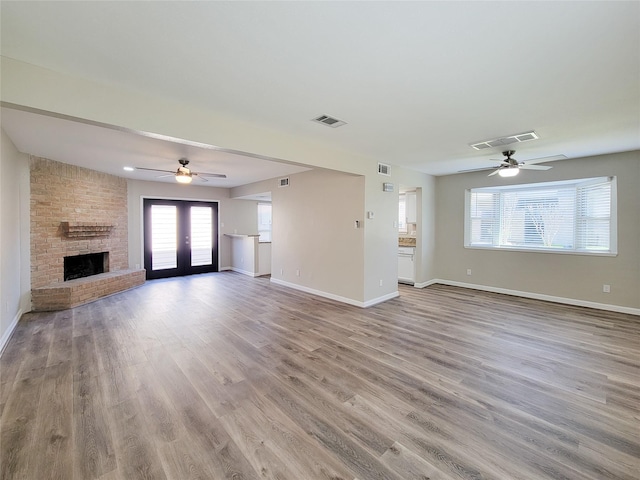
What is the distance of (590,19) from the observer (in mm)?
1558

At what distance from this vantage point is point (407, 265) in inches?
261

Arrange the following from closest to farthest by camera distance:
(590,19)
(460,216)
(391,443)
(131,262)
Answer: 1. (590,19)
2. (391,443)
3. (460,216)
4. (131,262)

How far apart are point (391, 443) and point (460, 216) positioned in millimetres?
5627

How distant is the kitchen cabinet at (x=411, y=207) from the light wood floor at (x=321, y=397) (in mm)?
2905

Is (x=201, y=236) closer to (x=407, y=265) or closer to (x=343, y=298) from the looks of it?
(x=343, y=298)

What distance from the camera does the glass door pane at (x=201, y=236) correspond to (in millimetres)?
8086

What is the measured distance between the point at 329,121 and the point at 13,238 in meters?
4.68

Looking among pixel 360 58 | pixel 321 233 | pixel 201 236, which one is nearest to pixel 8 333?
pixel 321 233

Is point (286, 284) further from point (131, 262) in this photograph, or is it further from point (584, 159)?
point (584, 159)

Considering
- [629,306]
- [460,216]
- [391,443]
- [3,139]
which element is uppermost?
[3,139]

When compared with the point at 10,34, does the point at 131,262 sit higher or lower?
lower

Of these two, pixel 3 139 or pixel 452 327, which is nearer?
pixel 3 139

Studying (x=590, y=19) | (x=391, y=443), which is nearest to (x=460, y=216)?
(x=590, y=19)

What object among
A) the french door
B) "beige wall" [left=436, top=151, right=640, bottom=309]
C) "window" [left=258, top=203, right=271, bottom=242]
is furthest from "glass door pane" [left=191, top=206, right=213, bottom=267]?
"beige wall" [left=436, top=151, right=640, bottom=309]
